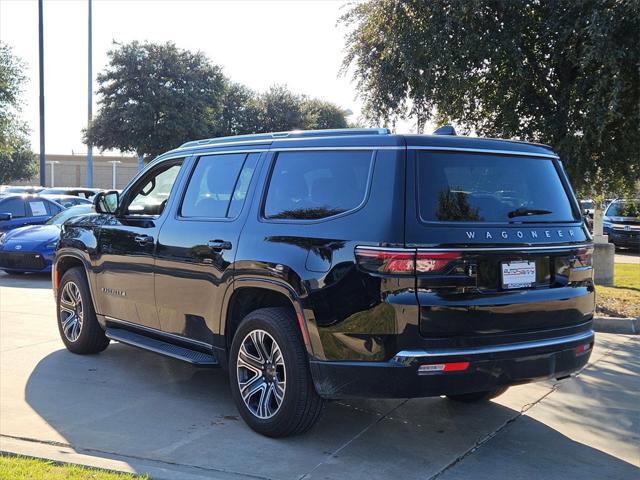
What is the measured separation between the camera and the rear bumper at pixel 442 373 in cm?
398

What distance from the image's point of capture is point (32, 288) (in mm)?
11625

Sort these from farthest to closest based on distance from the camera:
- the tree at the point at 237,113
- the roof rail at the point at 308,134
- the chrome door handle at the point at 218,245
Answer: the tree at the point at 237,113, the chrome door handle at the point at 218,245, the roof rail at the point at 308,134

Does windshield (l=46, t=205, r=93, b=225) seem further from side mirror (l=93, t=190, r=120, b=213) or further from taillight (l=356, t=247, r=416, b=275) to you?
taillight (l=356, t=247, r=416, b=275)

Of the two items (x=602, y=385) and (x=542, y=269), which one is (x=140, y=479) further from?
(x=602, y=385)

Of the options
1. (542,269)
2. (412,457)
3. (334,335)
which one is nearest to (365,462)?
(412,457)

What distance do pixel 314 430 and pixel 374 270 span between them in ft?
4.83

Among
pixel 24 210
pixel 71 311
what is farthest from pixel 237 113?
pixel 71 311

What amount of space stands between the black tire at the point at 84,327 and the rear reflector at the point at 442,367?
12.8ft

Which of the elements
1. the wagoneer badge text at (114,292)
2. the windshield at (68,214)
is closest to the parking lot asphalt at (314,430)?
the wagoneer badge text at (114,292)

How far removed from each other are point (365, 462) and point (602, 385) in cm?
292

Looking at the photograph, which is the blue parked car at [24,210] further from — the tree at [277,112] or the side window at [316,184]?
the tree at [277,112]

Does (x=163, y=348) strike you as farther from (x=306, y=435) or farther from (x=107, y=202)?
(x=107, y=202)

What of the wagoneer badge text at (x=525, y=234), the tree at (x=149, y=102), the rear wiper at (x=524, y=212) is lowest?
the wagoneer badge text at (x=525, y=234)

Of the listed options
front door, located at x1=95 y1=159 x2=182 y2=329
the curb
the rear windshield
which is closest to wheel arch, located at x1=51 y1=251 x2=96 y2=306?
front door, located at x1=95 y1=159 x2=182 y2=329
